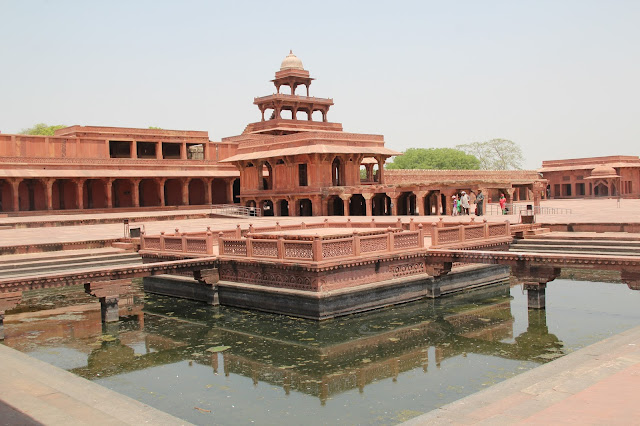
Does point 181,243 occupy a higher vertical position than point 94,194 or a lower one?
lower

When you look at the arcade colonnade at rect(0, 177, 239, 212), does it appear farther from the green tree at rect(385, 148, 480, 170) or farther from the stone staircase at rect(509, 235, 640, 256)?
the green tree at rect(385, 148, 480, 170)

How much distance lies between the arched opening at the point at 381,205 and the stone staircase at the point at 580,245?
16557 millimetres

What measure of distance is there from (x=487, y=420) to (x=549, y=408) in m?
0.78

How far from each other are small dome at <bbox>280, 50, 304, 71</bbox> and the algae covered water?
34.6m

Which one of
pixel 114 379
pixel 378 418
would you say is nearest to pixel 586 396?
pixel 378 418

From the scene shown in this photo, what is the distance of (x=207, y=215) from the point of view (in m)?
39.9

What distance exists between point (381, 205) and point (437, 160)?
50.4 m

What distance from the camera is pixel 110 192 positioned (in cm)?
4034

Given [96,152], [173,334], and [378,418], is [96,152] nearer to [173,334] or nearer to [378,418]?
[173,334]

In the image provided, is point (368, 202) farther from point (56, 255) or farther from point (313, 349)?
point (313, 349)

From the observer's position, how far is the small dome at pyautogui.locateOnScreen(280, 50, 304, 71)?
50906 millimetres

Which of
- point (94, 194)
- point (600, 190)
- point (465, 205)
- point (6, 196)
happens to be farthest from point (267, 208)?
point (600, 190)

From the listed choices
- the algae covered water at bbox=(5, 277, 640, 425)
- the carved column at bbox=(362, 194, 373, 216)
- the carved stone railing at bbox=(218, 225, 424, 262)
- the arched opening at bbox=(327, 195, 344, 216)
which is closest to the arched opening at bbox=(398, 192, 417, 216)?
the carved column at bbox=(362, 194, 373, 216)

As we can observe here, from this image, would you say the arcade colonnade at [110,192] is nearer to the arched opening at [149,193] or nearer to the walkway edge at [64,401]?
the arched opening at [149,193]
